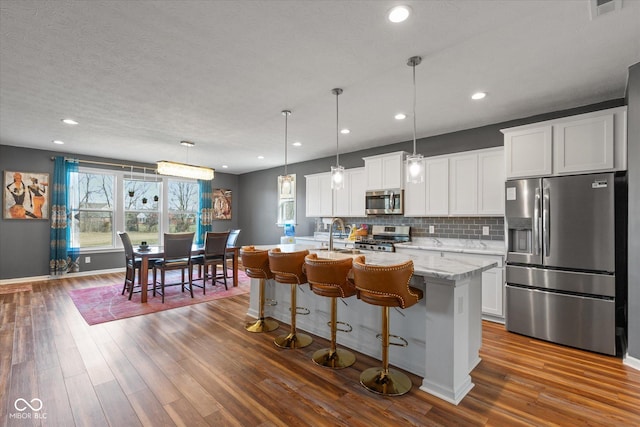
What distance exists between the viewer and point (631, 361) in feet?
8.77

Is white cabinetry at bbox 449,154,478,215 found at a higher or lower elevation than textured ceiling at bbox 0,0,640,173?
lower

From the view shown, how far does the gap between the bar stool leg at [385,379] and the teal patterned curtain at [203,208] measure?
→ 22.2ft

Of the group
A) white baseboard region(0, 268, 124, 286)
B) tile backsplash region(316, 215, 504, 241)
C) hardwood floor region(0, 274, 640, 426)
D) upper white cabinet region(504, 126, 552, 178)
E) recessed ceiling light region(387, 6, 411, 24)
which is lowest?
hardwood floor region(0, 274, 640, 426)

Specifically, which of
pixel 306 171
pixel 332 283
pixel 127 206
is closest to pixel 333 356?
pixel 332 283

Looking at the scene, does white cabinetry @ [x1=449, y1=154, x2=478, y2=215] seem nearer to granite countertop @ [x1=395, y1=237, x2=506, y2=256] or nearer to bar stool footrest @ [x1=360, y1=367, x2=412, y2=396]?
granite countertop @ [x1=395, y1=237, x2=506, y2=256]

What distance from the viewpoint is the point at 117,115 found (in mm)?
3955

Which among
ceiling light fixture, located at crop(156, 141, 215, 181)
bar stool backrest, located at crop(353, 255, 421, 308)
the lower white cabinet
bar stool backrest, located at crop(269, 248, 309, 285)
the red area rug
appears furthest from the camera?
ceiling light fixture, located at crop(156, 141, 215, 181)

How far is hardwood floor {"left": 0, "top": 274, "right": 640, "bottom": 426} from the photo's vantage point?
1955mm

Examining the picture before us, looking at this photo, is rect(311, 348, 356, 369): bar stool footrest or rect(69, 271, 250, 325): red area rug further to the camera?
rect(69, 271, 250, 325): red area rug

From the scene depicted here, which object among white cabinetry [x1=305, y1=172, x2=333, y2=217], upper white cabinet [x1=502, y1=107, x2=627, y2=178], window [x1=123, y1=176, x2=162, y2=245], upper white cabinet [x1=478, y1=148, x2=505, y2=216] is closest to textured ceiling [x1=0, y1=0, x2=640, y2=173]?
upper white cabinet [x1=502, y1=107, x2=627, y2=178]

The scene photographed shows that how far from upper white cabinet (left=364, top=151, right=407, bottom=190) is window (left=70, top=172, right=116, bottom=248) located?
5839 millimetres

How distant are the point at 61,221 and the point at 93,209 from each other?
2.16 feet

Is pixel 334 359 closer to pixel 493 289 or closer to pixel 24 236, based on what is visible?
pixel 493 289

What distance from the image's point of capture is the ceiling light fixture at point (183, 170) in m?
4.80
